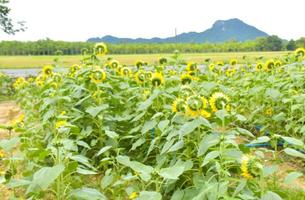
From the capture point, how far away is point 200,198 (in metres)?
2.15

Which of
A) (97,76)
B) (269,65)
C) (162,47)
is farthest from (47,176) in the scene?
(162,47)

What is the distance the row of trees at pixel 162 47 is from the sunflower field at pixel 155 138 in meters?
1.12

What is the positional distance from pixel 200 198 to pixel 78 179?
119 centimetres

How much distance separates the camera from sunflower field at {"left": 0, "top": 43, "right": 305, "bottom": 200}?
7.19 feet

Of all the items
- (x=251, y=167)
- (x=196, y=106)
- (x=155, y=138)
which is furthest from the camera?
(x=155, y=138)

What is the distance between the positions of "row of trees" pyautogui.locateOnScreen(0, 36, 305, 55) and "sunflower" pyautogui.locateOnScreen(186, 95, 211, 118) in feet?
8.82

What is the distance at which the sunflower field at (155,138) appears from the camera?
2191 mm

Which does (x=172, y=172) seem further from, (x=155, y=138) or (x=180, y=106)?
(x=155, y=138)

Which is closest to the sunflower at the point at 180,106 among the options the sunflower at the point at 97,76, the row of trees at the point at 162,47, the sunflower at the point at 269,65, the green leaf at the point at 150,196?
the green leaf at the point at 150,196

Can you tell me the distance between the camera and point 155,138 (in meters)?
3.11

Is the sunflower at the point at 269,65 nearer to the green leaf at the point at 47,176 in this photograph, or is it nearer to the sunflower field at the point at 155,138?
the sunflower field at the point at 155,138

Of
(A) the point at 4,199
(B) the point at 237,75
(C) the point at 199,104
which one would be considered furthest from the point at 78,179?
(B) the point at 237,75

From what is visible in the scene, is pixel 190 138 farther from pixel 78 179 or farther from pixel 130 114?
pixel 130 114

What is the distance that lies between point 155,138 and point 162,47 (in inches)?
1080
